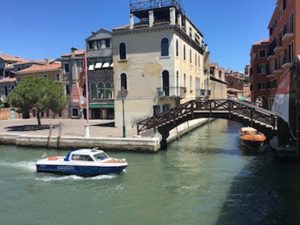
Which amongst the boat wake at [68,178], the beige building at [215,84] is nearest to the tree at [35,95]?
the boat wake at [68,178]

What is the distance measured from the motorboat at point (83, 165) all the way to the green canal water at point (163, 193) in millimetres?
420

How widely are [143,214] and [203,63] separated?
136 feet

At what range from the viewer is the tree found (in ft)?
114

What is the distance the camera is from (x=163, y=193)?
16.0 meters

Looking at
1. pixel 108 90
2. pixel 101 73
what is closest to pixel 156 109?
pixel 108 90

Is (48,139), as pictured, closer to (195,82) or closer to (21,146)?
(21,146)

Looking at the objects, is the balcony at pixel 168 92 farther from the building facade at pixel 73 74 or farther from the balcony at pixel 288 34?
the building facade at pixel 73 74

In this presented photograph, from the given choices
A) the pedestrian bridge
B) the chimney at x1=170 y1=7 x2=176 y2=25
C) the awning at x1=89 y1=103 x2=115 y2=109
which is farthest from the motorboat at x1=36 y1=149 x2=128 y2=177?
the awning at x1=89 y1=103 x2=115 y2=109

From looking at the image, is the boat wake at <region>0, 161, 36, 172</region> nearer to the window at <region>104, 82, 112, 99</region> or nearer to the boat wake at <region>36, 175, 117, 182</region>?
the boat wake at <region>36, 175, 117, 182</region>

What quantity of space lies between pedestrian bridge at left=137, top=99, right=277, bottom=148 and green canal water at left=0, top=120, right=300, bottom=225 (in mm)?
2261

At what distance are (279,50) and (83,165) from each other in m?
25.9

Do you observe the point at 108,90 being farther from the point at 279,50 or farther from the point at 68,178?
the point at 68,178

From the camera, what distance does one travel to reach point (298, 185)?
1678 cm

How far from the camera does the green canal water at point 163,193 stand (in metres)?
13.1
